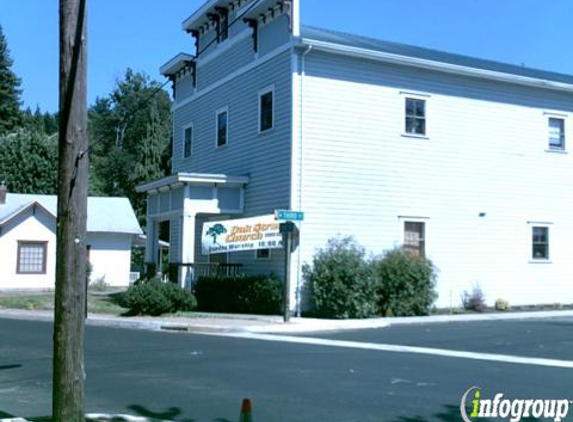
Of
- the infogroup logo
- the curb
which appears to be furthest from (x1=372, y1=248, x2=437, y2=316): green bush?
the curb

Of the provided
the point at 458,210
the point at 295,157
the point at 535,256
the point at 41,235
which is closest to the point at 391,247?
the point at 458,210

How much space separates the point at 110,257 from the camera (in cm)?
3859

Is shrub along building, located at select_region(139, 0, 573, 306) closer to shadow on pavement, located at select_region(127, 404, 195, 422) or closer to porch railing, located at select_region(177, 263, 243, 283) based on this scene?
porch railing, located at select_region(177, 263, 243, 283)

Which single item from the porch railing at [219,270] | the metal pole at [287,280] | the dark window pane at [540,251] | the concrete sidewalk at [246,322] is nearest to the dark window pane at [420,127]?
the concrete sidewalk at [246,322]

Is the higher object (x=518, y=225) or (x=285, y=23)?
(x=285, y=23)

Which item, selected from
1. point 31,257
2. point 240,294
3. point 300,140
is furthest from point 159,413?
point 31,257

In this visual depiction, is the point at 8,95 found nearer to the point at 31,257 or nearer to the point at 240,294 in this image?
the point at 31,257

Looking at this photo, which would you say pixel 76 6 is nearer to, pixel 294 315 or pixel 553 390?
pixel 553 390

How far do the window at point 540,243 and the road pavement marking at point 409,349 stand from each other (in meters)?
12.7

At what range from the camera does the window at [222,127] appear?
85.4 ft

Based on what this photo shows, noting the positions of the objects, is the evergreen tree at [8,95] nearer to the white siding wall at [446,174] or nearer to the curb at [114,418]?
the white siding wall at [446,174]

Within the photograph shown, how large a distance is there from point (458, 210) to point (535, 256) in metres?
3.91

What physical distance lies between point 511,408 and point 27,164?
4617 centimetres

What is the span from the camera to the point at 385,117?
899 inches
